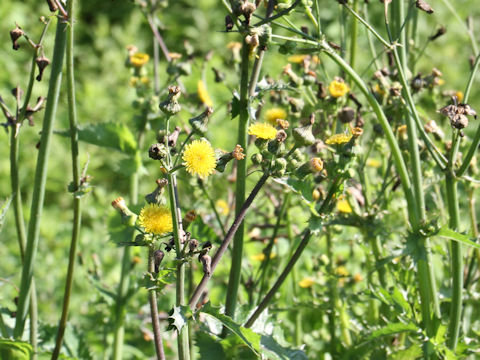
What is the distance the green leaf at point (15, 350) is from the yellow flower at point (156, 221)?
340 mm

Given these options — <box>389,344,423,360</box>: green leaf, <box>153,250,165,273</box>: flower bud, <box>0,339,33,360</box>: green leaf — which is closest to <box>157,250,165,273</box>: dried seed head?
<box>153,250,165,273</box>: flower bud

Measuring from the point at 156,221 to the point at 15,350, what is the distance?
1.38 ft

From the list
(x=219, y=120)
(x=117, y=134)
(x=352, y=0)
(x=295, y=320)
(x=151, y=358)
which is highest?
(x=219, y=120)

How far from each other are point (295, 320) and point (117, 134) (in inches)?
24.6

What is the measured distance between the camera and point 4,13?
3492 millimetres

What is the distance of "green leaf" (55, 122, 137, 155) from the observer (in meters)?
1.44

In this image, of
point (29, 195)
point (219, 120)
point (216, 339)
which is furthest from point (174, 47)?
point (216, 339)

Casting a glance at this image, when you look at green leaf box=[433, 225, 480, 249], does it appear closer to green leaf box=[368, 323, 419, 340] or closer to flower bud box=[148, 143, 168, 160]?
green leaf box=[368, 323, 419, 340]

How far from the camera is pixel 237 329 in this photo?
91cm

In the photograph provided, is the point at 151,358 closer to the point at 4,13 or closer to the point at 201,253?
the point at 201,253

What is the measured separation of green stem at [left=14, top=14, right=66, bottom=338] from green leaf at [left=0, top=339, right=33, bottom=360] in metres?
0.03

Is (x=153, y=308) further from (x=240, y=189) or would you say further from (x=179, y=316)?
(x=240, y=189)

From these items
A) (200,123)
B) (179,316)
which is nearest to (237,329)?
(179,316)

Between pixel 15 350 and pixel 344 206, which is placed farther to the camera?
pixel 344 206
